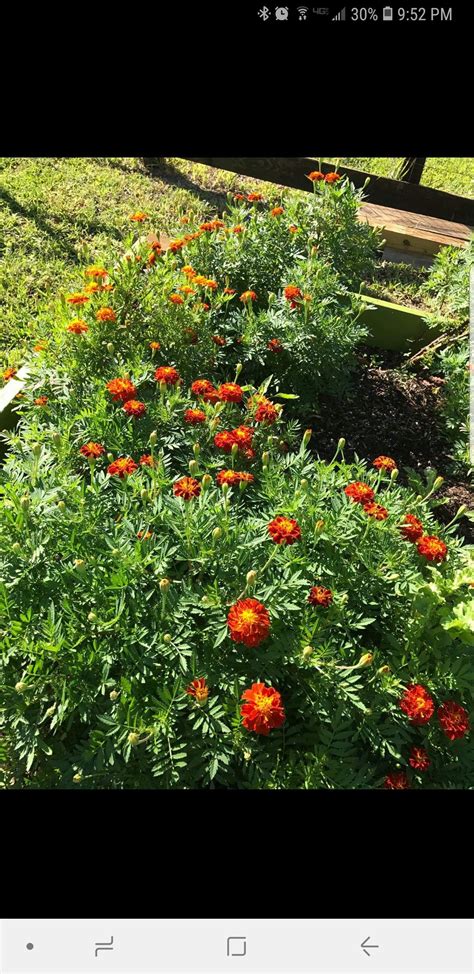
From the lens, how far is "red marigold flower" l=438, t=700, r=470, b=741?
1625mm

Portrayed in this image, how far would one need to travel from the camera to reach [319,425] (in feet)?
10.8

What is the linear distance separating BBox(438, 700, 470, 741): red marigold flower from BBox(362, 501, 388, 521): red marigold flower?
0.56 metres

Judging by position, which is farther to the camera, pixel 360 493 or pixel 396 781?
pixel 360 493

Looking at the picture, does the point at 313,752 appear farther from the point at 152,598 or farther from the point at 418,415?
the point at 418,415

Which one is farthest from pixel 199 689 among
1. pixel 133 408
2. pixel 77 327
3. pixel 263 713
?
pixel 77 327

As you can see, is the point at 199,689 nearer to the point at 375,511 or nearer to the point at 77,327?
the point at 375,511

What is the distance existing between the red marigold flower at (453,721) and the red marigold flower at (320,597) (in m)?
0.42

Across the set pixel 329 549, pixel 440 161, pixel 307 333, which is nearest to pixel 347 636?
pixel 329 549

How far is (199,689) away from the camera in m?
1.51

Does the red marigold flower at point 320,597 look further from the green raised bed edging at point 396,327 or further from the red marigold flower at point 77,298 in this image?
the green raised bed edging at point 396,327

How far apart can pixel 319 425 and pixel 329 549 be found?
1.47 meters

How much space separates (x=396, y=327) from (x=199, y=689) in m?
2.89

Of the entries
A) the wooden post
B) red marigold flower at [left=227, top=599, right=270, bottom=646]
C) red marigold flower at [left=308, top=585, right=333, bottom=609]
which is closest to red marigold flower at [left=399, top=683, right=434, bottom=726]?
red marigold flower at [left=308, top=585, right=333, bottom=609]

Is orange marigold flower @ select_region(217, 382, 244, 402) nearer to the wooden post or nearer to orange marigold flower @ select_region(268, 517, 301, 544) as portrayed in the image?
orange marigold flower @ select_region(268, 517, 301, 544)
